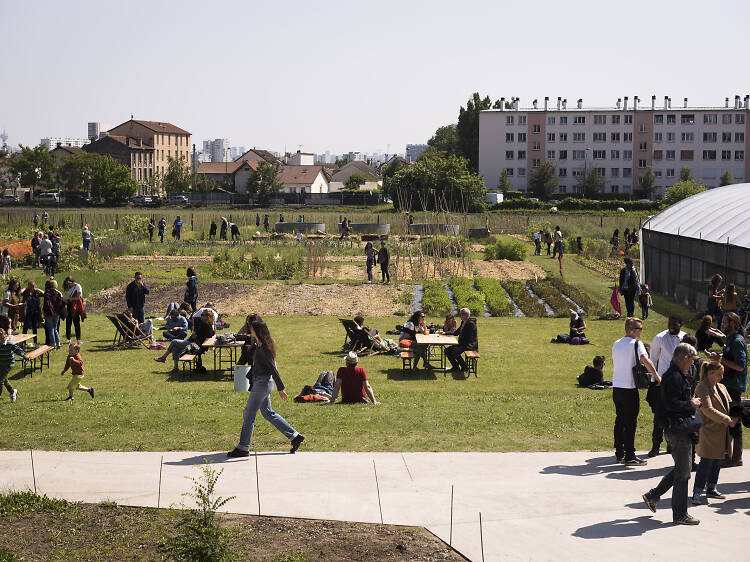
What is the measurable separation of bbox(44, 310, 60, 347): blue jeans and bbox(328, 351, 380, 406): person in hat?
825 cm

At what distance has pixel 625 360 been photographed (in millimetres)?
10734

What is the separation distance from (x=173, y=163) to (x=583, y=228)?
253 ft

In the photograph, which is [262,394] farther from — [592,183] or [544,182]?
[592,183]

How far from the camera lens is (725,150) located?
11325 centimetres

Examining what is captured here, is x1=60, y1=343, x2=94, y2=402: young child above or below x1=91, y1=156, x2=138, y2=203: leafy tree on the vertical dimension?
below

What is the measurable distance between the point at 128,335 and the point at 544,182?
302 ft

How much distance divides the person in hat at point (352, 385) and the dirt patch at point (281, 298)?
1212cm

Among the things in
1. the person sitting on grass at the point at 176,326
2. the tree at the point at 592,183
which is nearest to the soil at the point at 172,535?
the person sitting on grass at the point at 176,326

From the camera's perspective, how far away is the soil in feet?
27.4

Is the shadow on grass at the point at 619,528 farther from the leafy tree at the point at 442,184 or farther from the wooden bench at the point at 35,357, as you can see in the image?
the leafy tree at the point at 442,184

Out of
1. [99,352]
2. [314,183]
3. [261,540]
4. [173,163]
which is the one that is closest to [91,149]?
[173,163]

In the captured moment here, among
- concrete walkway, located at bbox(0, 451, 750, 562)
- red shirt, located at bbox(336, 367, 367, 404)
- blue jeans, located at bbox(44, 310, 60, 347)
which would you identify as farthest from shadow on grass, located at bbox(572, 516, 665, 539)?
blue jeans, located at bbox(44, 310, 60, 347)

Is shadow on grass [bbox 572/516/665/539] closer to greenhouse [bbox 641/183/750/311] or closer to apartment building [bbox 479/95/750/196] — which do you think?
greenhouse [bbox 641/183/750/311]

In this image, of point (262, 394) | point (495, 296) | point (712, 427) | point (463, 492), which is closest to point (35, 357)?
point (262, 394)
